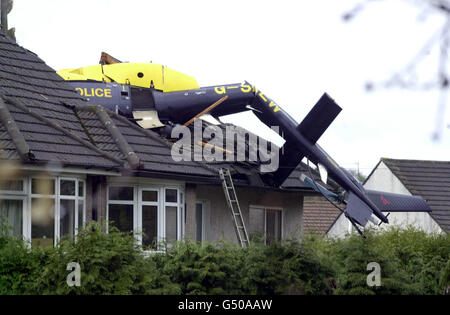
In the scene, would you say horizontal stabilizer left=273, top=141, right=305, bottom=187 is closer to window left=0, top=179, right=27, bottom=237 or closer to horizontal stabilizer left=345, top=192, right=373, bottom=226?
horizontal stabilizer left=345, top=192, right=373, bottom=226

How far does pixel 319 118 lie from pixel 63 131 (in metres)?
7.65

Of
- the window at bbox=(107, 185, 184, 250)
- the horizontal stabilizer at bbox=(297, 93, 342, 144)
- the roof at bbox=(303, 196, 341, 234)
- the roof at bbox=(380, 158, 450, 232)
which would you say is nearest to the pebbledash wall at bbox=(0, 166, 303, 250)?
the window at bbox=(107, 185, 184, 250)

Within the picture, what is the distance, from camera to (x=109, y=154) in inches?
729

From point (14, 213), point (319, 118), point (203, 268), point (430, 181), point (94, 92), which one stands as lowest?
point (203, 268)

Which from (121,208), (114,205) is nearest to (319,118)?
(121,208)

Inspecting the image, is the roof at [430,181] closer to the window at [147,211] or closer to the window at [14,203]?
the window at [147,211]

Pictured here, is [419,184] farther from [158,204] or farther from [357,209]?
[158,204]

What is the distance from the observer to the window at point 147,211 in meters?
18.7

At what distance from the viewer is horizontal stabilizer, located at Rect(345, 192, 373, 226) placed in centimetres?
2355

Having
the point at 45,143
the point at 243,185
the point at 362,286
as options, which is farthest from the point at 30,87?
the point at 362,286

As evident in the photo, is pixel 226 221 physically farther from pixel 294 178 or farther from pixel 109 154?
pixel 109 154

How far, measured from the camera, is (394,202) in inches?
992

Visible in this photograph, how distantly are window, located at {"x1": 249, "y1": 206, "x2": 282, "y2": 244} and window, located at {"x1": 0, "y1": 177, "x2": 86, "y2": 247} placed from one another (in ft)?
23.2
